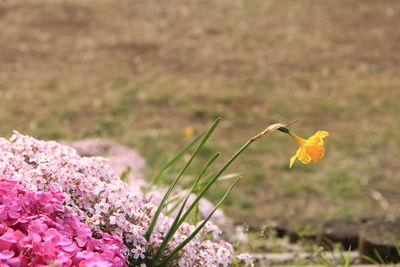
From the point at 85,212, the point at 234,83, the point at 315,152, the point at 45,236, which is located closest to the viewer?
the point at 45,236

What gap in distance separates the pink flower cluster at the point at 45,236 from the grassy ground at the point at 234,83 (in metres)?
2.79

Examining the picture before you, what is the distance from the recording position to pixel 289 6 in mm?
12836

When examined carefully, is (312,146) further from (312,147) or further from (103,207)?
(103,207)

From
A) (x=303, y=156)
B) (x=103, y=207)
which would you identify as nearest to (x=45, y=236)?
(x=103, y=207)

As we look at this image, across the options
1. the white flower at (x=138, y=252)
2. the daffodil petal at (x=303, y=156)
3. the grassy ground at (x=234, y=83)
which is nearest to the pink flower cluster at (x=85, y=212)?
the white flower at (x=138, y=252)

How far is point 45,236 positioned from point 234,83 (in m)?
6.94

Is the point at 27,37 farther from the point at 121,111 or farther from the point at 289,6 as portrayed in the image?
the point at 289,6

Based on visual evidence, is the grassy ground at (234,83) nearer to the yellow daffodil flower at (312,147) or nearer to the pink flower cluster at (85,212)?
the pink flower cluster at (85,212)

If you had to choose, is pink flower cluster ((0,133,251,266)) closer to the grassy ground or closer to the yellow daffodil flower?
the yellow daffodil flower

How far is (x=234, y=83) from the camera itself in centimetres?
847

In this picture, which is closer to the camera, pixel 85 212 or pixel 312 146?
pixel 312 146

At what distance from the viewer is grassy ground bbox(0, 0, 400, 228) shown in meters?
5.85

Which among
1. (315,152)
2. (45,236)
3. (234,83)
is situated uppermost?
(234,83)

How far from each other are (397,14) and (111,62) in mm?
5411
